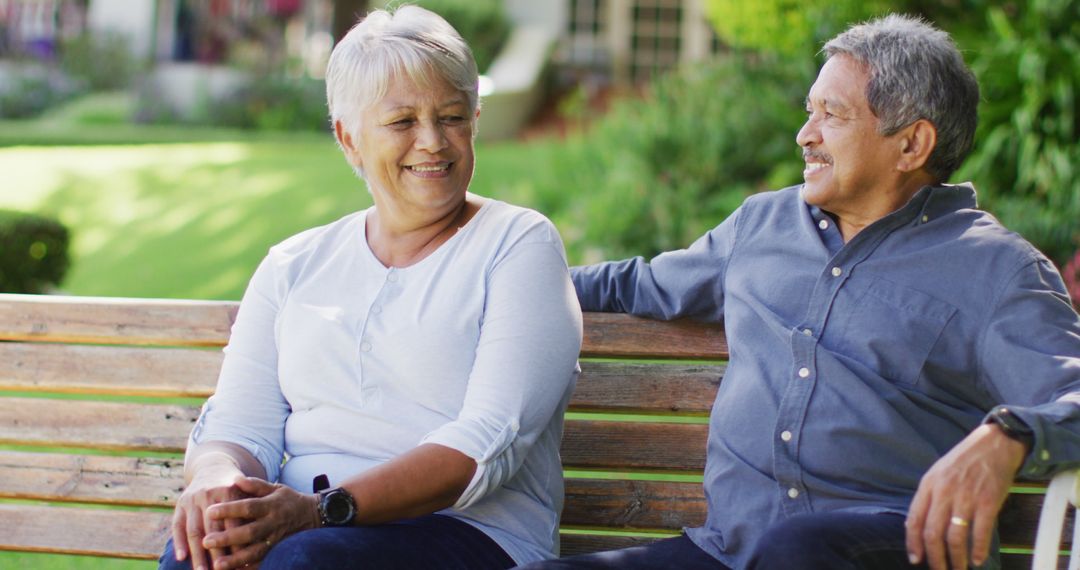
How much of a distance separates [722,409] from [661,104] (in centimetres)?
578

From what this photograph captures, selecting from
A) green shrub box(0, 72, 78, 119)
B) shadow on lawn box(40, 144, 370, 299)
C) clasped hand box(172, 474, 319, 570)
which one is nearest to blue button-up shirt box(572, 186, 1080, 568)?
clasped hand box(172, 474, 319, 570)

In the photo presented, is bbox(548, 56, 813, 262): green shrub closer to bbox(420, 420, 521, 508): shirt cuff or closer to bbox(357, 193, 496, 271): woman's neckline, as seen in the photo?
bbox(357, 193, 496, 271): woman's neckline

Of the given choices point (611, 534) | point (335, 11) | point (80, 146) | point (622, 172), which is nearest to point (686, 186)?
point (622, 172)

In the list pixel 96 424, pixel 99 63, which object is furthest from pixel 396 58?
pixel 99 63

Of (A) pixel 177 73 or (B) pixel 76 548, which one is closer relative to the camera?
(B) pixel 76 548

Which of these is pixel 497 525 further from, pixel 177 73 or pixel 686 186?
pixel 177 73

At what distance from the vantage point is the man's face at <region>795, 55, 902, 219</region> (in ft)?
8.95

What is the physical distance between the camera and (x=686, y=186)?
24.4ft

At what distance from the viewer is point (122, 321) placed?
10.7 ft

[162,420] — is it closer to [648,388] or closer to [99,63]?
[648,388]

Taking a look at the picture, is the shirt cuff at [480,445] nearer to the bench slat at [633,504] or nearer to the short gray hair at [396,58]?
the bench slat at [633,504]

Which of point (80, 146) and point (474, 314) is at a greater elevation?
point (474, 314)

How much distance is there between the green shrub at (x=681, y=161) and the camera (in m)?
7.18

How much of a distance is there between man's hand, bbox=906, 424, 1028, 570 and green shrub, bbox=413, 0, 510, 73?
14.3 meters
